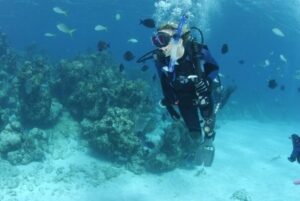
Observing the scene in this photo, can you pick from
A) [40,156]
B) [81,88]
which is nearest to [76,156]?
[40,156]

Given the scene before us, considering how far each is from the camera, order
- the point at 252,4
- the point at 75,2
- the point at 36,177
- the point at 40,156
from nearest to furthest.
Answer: the point at 36,177 → the point at 40,156 → the point at 252,4 → the point at 75,2

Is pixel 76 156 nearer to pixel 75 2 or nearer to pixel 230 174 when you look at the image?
pixel 230 174

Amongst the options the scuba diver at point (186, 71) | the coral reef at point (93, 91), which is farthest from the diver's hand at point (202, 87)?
the coral reef at point (93, 91)

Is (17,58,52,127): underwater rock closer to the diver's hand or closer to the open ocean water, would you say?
the open ocean water

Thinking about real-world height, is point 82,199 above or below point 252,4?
below

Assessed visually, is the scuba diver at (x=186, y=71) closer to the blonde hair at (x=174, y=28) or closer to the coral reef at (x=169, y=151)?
the blonde hair at (x=174, y=28)

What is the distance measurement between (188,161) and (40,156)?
240 inches

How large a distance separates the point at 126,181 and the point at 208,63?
8.07 m

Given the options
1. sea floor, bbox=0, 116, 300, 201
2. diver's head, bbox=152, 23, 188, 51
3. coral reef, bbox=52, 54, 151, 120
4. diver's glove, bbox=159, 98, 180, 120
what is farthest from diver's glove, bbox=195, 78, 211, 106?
coral reef, bbox=52, 54, 151, 120

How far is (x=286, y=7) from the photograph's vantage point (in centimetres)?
4025

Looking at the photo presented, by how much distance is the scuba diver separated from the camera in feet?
16.0

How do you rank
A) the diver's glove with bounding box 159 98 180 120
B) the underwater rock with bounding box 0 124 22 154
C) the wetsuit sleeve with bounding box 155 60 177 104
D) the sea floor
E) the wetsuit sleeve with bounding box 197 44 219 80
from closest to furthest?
the wetsuit sleeve with bounding box 197 44 219 80, the wetsuit sleeve with bounding box 155 60 177 104, the diver's glove with bounding box 159 98 180 120, the sea floor, the underwater rock with bounding box 0 124 22 154

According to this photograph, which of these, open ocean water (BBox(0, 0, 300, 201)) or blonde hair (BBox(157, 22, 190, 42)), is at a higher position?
blonde hair (BBox(157, 22, 190, 42))

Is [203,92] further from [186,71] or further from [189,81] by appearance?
[186,71]
